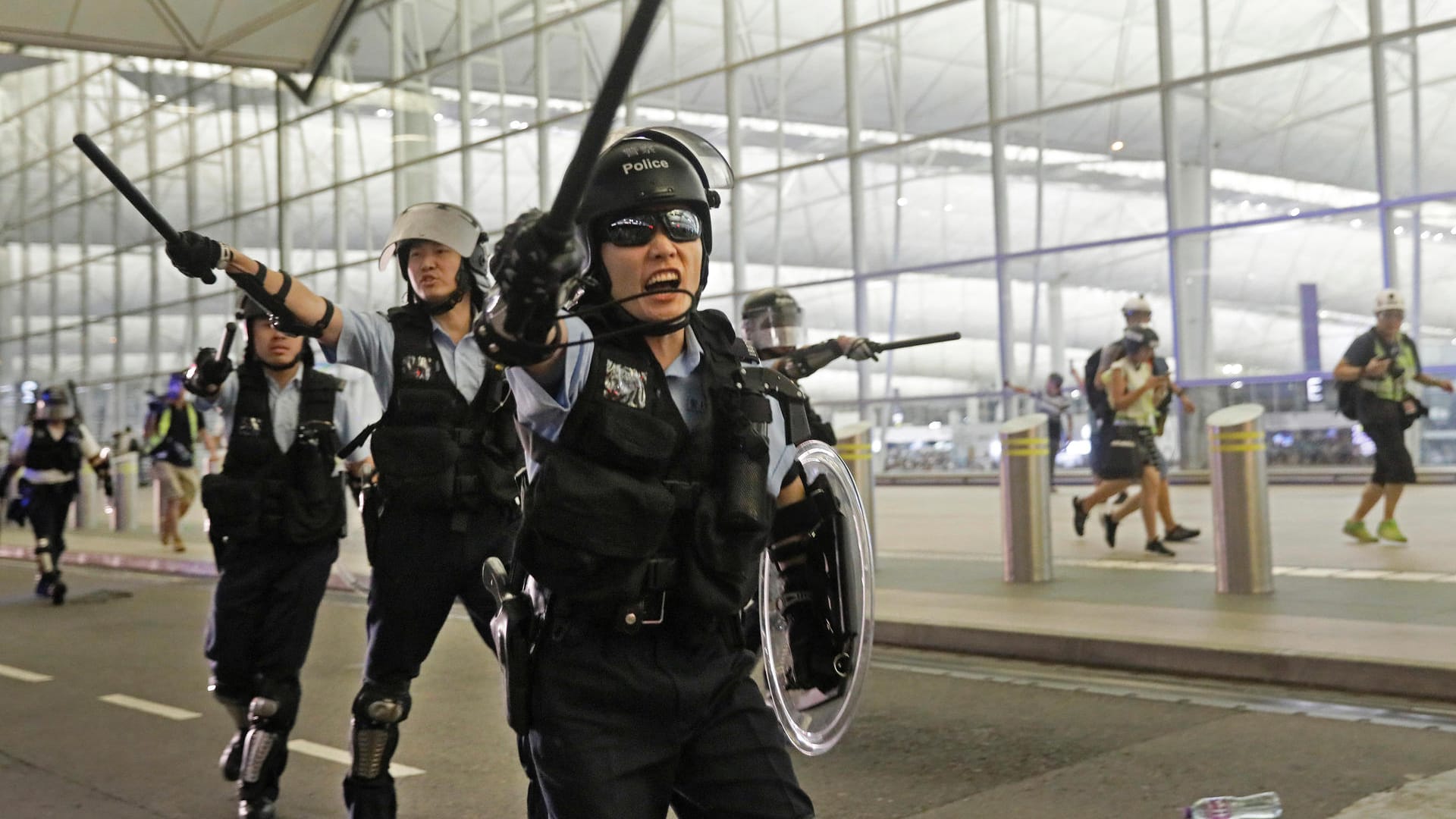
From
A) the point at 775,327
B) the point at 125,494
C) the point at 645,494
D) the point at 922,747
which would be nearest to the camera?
the point at 645,494

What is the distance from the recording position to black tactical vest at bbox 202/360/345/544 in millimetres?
4938

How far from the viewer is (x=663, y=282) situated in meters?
2.57

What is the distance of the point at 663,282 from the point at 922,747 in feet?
11.8

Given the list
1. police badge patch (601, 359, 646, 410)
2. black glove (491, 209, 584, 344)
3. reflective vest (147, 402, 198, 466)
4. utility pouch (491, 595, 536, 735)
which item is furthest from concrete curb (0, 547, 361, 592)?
black glove (491, 209, 584, 344)

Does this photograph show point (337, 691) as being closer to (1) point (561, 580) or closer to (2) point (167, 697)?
(2) point (167, 697)

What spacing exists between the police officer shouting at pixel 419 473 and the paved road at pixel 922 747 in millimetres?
988

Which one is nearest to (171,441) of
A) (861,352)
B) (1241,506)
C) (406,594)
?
(1241,506)

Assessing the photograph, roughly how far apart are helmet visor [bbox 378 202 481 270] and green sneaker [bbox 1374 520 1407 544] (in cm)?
881

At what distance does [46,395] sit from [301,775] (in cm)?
773

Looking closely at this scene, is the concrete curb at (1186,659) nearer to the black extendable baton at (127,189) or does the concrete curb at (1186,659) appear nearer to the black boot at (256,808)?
the black boot at (256,808)

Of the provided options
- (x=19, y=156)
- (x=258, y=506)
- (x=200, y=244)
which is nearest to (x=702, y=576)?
(x=200, y=244)

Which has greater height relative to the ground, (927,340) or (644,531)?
(927,340)

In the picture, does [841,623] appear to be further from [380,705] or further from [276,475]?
[276,475]

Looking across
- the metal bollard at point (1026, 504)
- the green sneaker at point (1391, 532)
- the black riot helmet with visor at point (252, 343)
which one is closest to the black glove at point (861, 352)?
the black riot helmet with visor at point (252, 343)
